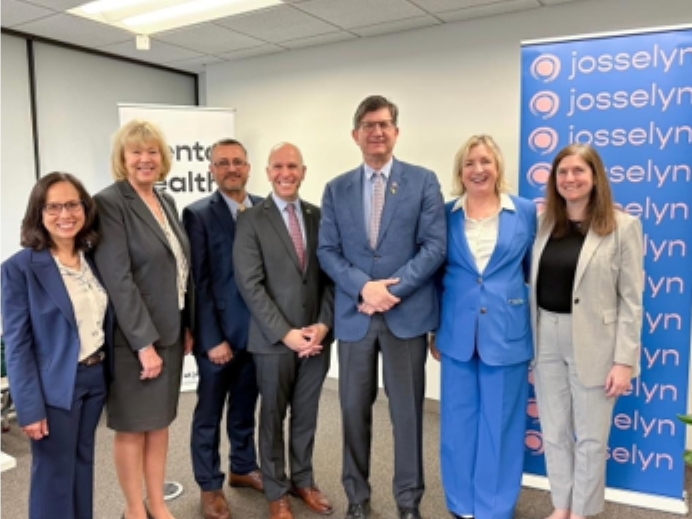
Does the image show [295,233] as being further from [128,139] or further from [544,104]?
[544,104]

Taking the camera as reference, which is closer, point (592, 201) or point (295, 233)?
point (592, 201)

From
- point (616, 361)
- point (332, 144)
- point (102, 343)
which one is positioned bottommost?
point (616, 361)

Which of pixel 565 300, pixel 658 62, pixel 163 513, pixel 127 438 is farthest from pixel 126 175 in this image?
pixel 658 62

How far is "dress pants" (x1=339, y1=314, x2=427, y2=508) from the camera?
7.71 feet

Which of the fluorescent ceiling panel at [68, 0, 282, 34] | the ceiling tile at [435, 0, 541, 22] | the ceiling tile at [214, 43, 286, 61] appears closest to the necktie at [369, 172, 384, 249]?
the fluorescent ceiling panel at [68, 0, 282, 34]

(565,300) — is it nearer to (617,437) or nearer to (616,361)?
(616,361)

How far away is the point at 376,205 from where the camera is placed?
2.37 m

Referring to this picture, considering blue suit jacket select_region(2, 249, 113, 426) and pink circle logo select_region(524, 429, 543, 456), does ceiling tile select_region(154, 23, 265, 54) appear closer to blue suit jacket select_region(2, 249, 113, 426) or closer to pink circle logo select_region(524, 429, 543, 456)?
blue suit jacket select_region(2, 249, 113, 426)

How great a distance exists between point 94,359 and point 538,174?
2.06 m

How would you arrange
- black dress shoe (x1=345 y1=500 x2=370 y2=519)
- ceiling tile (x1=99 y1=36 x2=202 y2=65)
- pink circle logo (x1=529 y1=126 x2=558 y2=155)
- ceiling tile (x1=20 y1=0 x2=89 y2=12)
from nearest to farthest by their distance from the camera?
black dress shoe (x1=345 y1=500 x2=370 y2=519), pink circle logo (x1=529 y1=126 x2=558 y2=155), ceiling tile (x1=20 y1=0 x2=89 y2=12), ceiling tile (x1=99 y1=36 x2=202 y2=65)

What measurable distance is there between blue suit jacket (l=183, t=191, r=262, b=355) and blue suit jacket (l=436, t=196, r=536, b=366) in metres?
0.92

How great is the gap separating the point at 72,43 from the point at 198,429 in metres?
3.12

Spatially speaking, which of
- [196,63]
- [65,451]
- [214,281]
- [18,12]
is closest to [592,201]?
[214,281]

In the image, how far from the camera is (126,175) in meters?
2.17
